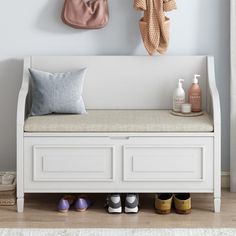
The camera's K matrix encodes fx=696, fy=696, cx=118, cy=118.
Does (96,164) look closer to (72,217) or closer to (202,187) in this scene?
(72,217)

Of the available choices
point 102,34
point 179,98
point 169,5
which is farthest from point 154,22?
point 179,98

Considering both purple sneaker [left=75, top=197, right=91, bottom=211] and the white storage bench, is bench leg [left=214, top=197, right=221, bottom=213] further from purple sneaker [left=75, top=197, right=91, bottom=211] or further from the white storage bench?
purple sneaker [left=75, top=197, right=91, bottom=211]

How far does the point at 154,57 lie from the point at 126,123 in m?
0.60

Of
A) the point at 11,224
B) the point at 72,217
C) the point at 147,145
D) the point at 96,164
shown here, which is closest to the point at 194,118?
the point at 147,145

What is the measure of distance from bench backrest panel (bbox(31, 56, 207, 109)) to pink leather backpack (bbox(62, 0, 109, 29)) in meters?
0.21

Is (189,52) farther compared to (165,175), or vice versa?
(189,52)

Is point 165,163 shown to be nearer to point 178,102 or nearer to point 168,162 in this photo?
point 168,162

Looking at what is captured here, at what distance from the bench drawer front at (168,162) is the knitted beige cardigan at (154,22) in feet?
2.23

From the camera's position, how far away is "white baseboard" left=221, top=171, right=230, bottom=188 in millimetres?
4426

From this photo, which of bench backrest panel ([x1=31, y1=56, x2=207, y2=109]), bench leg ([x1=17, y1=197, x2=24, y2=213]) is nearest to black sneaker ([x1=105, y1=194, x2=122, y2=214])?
bench leg ([x1=17, y1=197, x2=24, y2=213])

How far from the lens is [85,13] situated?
4.23 m

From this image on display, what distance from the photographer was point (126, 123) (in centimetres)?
387

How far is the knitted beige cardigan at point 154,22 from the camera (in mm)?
4156

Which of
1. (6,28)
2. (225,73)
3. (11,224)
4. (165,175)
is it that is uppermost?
(6,28)
